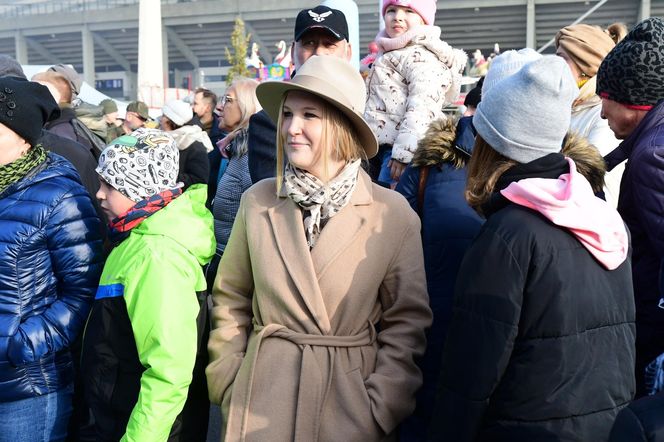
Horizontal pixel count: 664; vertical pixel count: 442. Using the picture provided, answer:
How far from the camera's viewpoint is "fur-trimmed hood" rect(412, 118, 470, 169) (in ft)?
8.79

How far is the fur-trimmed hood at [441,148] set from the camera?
8.79 ft

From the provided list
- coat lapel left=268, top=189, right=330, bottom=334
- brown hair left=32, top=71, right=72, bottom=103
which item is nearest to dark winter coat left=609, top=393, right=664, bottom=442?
coat lapel left=268, top=189, right=330, bottom=334

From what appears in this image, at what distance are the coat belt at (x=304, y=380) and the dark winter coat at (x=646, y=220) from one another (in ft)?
3.75

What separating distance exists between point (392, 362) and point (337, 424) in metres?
0.28

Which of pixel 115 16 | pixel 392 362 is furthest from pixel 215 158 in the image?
pixel 115 16

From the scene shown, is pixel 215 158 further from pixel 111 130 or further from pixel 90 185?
pixel 111 130

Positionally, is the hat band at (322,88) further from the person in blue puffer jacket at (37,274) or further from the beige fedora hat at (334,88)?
the person in blue puffer jacket at (37,274)

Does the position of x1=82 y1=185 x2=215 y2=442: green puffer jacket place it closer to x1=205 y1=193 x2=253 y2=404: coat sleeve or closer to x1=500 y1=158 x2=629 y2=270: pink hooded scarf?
x1=205 y1=193 x2=253 y2=404: coat sleeve

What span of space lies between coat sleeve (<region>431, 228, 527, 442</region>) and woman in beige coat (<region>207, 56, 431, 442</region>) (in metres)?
0.31

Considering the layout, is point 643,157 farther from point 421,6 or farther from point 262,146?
point 421,6

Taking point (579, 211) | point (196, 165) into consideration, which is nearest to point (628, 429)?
point (579, 211)

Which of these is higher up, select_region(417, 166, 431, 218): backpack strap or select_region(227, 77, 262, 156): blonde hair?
select_region(227, 77, 262, 156): blonde hair

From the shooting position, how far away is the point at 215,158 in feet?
15.1

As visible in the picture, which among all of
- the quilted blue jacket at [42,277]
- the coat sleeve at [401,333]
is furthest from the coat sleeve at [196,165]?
the coat sleeve at [401,333]
